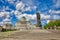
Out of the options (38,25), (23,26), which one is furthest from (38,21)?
(23,26)

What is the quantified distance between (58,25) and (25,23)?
4934 centimetres

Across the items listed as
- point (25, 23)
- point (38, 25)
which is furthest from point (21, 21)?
point (38, 25)

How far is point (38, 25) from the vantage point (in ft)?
433

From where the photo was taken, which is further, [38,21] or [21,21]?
[21,21]

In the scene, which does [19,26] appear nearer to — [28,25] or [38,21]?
[28,25]

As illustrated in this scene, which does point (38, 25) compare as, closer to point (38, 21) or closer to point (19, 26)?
point (38, 21)

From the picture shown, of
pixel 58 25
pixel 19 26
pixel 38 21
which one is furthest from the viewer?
pixel 19 26

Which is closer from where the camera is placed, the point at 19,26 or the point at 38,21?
the point at 38,21

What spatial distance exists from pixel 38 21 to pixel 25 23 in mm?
16744

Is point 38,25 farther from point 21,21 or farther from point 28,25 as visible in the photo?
point 21,21

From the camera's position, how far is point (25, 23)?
145m

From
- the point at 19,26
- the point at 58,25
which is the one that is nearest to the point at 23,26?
the point at 19,26

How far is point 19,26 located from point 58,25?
49.0 metres

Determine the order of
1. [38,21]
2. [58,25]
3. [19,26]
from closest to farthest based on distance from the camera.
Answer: [58,25] → [38,21] → [19,26]
